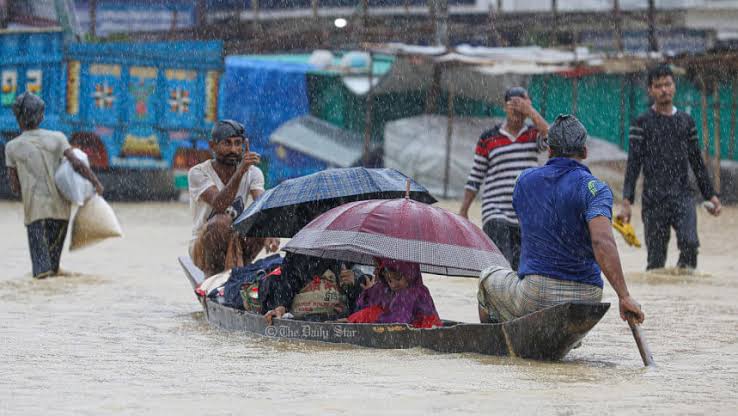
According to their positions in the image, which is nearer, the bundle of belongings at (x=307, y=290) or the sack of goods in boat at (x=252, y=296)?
the bundle of belongings at (x=307, y=290)

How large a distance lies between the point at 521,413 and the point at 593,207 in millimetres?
1272

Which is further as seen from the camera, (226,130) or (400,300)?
(226,130)

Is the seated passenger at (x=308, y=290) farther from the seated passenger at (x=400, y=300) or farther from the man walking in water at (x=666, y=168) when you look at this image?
the man walking in water at (x=666, y=168)

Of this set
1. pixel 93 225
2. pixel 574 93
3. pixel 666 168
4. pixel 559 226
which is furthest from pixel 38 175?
pixel 574 93

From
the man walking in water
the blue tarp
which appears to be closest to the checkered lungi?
the man walking in water

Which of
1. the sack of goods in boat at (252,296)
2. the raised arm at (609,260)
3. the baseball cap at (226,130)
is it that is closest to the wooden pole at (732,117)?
the baseball cap at (226,130)

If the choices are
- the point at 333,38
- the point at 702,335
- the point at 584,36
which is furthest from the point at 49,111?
the point at 702,335

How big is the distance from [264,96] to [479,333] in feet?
57.8

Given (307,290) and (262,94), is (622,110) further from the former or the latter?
(307,290)

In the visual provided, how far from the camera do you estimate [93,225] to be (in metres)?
11.0

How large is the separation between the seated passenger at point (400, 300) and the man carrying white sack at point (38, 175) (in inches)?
179

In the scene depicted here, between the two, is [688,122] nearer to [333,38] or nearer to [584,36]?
[333,38]

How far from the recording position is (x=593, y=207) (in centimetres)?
578

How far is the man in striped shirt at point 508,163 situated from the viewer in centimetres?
853
